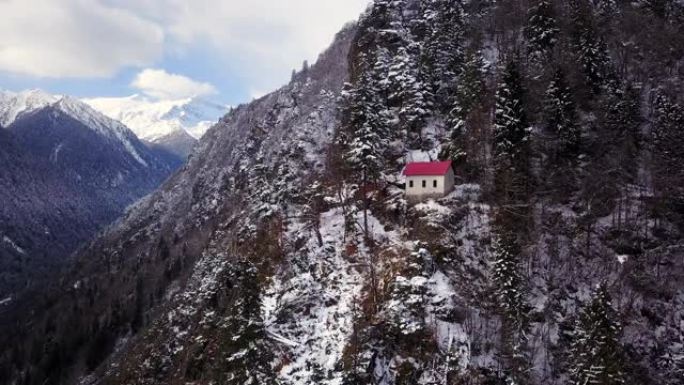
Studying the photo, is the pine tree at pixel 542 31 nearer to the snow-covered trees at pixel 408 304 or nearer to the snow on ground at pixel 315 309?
the snow on ground at pixel 315 309

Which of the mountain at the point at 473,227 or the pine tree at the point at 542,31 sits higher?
the pine tree at the point at 542,31

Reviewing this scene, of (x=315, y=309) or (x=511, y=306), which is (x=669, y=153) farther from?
(x=315, y=309)

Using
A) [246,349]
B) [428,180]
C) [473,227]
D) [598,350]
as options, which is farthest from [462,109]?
[246,349]

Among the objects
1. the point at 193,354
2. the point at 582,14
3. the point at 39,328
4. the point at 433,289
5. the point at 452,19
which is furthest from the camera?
the point at 39,328

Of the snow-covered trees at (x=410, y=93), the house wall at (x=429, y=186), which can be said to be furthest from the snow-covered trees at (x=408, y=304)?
the snow-covered trees at (x=410, y=93)

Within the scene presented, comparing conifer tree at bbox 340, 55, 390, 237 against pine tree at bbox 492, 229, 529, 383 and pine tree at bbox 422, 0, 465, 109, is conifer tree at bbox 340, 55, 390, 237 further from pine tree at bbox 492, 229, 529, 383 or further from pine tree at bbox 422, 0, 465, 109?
pine tree at bbox 492, 229, 529, 383

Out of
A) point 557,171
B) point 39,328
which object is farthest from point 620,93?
point 39,328

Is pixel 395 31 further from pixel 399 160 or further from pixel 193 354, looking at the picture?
pixel 193 354
